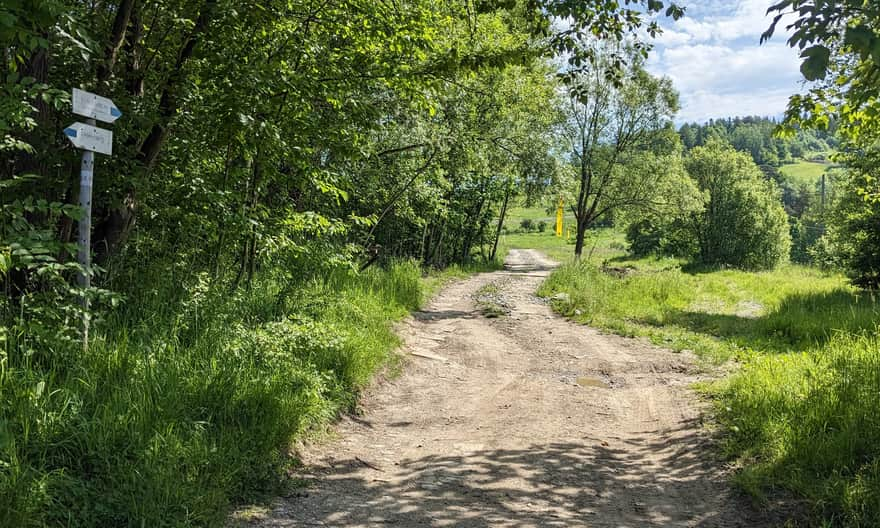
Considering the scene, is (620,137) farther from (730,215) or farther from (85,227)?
(85,227)

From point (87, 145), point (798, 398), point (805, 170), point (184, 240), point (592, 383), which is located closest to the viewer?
point (87, 145)

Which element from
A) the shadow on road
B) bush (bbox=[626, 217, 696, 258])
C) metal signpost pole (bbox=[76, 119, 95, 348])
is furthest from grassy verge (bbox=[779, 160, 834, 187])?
metal signpost pole (bbox=[76, 119, 95, 348])

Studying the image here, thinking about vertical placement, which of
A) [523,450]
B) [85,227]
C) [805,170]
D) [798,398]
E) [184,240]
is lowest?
[523,450]

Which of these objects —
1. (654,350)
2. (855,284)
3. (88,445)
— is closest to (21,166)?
(88,445)

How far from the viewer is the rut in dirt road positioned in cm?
391

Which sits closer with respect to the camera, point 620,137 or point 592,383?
point 592,383

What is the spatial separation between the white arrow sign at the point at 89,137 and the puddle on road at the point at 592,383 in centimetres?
605

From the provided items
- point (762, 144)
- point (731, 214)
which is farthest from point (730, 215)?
point (762, 144)

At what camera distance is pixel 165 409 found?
3.93m

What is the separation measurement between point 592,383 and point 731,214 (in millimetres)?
42824

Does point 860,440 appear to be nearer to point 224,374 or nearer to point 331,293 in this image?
point 224,374

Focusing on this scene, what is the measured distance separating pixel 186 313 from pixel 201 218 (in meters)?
0.95

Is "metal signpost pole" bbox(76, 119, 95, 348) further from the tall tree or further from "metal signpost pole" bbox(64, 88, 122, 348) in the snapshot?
the tall tree

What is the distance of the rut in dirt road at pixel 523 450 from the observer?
391 centimetres
